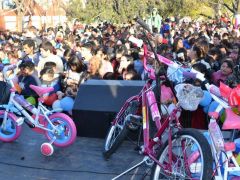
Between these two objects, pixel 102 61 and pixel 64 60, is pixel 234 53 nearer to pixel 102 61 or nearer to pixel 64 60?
pixel 102 61

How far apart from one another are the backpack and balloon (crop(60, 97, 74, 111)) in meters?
0.83

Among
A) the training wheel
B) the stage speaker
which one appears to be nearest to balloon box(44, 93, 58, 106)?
the stage speaker

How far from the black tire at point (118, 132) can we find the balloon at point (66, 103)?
1.41 meters

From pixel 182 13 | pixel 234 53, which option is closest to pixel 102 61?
pixel 234 53

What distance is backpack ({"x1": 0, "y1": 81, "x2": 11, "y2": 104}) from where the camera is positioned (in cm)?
613

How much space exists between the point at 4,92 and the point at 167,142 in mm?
3387

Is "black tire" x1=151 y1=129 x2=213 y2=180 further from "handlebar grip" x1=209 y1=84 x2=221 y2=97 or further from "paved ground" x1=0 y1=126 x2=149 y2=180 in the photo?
"paved ground" x1=0 y1=126 x2=149 y2=180

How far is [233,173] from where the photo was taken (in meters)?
3.19

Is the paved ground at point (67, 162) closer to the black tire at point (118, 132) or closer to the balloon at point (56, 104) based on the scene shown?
the black tire at point (118, 132)

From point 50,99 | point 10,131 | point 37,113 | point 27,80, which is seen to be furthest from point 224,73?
point 10,131

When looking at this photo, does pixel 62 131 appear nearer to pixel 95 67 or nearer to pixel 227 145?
pixel 95 67

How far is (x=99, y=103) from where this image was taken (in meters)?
5.96

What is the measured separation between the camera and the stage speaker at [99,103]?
19.2ft

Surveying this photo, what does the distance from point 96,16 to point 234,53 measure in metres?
25.6
